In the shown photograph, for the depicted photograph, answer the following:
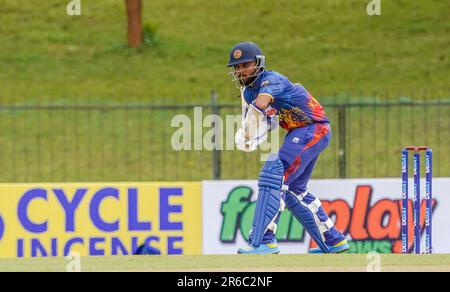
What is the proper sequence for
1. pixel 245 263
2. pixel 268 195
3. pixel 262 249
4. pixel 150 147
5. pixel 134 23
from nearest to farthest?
pixel 245 263
pixel 268 195
pixel 262 249
pixel 150 147
pixel 134 23

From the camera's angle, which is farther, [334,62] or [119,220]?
[334,62]

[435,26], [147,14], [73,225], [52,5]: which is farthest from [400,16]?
[73,225]

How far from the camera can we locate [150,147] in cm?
1969

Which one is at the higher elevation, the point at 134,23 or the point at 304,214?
the point at 134,23

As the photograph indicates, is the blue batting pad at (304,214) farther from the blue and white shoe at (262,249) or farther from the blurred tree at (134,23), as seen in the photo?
the blurred tree at (134,23)

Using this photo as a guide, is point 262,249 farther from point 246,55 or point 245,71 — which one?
point 246,55

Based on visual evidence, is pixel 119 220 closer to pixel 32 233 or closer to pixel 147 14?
pixel 32 233

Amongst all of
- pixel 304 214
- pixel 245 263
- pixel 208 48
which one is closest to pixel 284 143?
pixel 304 214

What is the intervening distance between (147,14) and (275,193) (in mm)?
14327

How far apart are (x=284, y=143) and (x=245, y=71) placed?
74 centimetres

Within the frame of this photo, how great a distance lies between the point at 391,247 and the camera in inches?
582

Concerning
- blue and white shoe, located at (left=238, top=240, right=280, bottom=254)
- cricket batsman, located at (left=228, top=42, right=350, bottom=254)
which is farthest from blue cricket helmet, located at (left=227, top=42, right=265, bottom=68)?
blue and white shoe, located at (left=238, top=240, right=280, bottom=254)

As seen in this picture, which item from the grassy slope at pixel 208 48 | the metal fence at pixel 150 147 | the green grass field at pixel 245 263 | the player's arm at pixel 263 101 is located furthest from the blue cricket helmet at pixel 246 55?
the grassy slope at pixel 208 48

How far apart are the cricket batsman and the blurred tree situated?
11.5 metres
